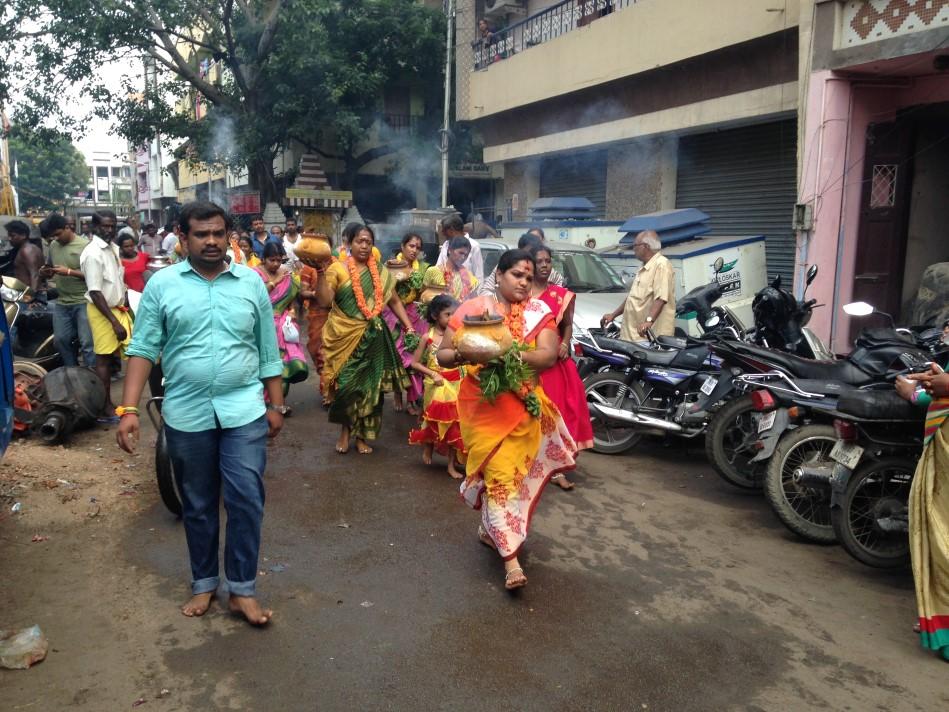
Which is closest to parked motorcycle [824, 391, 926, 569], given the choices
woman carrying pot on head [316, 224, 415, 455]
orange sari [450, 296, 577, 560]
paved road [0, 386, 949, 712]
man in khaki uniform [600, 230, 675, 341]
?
paved road [0, 386, 949, 712]

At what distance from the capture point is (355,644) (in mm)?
3428

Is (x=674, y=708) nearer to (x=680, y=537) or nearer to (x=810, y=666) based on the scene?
(x=810, y=666)

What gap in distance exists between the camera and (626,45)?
1347cm

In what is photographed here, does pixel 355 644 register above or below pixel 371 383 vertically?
below

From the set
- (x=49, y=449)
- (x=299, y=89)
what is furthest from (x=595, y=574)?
(x=299, y=89)

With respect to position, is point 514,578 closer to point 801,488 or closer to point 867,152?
point 801,488

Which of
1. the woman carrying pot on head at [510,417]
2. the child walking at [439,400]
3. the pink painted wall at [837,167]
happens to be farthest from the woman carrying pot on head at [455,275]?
the pink painted wall at [837,167]

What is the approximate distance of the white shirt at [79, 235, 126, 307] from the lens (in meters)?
6.90

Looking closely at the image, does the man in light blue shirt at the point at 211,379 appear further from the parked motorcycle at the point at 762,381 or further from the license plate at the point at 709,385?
the license plate at the point at 709,385

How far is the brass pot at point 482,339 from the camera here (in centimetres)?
369

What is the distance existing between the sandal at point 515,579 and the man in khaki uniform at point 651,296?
365 cm

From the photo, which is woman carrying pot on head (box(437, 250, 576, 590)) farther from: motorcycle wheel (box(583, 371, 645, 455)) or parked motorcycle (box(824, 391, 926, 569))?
motorcycle wheel (box(583, 371, 645, 455))

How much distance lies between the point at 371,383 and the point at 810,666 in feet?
13.0

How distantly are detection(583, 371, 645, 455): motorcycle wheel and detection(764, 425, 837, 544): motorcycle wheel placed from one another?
157cm
